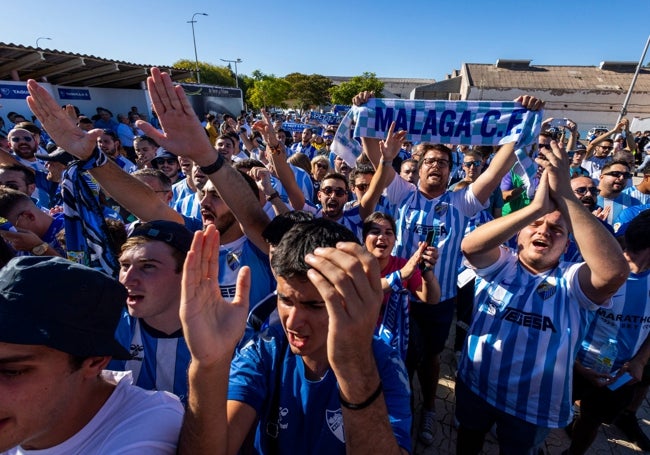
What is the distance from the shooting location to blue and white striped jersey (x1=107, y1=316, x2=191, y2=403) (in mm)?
1810

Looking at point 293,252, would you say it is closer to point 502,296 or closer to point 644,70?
point 502,296

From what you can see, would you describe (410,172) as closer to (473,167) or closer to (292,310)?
(473,167)

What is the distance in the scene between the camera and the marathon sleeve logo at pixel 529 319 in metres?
1.97

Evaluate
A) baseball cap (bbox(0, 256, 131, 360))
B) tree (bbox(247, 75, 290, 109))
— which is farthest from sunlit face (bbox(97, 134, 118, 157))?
tree (bbox(247, 75, 290, 109))

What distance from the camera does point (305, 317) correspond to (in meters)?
1.38

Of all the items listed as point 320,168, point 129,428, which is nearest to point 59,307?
point 129,428

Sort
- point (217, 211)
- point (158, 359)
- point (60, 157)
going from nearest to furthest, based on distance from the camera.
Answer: point (158, 359) < point (60, 157) < point (217, 211)

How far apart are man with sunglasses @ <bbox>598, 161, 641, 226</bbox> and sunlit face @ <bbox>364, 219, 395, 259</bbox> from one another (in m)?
3.53

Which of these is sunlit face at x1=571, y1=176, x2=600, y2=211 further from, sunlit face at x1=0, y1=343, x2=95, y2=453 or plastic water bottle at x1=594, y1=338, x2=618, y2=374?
sunlit face at x1=0, y1=343, x2=95, y2=453

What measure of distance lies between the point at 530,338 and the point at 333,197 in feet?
7.10

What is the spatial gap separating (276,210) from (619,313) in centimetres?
281

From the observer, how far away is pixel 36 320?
1.02 metres

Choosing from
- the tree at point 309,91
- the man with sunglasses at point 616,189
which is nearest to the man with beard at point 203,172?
the man with sunglasses at point 616,189

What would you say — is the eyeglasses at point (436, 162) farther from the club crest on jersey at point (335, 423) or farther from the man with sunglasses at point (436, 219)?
the club crest on jersey at point (335, 423)
